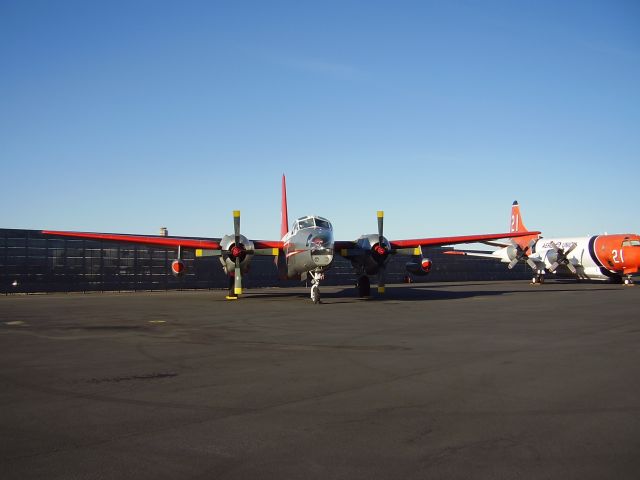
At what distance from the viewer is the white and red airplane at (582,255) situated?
44844 millimetres

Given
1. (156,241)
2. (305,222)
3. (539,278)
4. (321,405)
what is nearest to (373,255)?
(305,222)

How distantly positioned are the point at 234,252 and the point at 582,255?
3353 cm

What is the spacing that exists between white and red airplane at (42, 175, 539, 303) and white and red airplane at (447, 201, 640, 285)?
1767 centimetres

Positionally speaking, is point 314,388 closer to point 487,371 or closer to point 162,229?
point 487,371

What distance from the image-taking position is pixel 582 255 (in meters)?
48.8

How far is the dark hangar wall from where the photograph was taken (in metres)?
40.4

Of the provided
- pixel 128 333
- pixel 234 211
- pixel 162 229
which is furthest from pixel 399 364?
pixel 162 229

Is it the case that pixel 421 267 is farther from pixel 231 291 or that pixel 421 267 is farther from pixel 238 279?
pixel 238 279

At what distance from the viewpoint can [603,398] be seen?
7.20m

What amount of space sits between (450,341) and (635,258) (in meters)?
37.9

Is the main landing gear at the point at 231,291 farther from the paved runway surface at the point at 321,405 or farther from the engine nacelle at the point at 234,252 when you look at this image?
the paved runway surface at the point at 321,405

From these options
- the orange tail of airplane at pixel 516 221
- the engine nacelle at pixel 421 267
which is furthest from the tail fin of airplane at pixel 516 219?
the engine nacelle at pixel 421 267

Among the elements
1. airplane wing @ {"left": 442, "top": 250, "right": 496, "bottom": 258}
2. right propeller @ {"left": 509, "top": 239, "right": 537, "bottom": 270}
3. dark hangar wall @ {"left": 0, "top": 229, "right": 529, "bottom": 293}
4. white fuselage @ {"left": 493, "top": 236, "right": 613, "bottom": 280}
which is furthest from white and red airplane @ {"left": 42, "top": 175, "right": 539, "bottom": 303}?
airplane wing @ {"left": 442, "top": 250, "right": 496, "bottom": 258}

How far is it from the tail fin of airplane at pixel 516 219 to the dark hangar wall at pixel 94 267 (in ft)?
69.0
